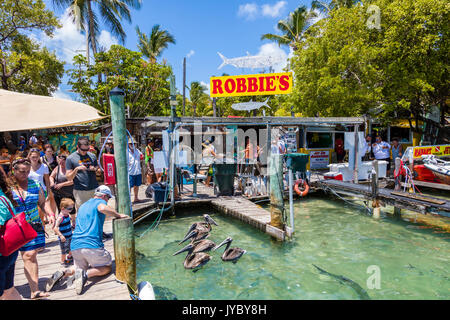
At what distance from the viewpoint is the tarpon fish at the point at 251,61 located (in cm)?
1866

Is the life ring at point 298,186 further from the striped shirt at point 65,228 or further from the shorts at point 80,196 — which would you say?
the striped shirt at point 65,228

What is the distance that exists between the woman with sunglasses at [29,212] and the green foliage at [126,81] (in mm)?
17649

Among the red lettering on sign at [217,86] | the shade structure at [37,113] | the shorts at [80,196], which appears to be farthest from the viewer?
the red lettering on sign at [217,86]

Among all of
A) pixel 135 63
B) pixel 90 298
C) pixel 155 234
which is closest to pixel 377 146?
pixel 155 234

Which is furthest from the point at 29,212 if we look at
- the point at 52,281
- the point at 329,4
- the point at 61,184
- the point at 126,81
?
the point at 329,4

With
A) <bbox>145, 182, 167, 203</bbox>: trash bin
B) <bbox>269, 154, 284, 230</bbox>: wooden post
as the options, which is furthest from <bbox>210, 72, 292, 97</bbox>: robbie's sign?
<bbox>269, 154, 284, 230</bbox>: wooden post

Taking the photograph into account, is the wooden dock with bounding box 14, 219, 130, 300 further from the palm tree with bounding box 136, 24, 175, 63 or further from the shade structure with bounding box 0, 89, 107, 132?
the palm tree with bounding box 136, 24, 175, 63

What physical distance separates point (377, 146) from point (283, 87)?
5.37 m

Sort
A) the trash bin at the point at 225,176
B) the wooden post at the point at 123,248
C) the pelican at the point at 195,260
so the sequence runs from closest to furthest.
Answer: the wooden post at the point at 123,248, the pelican at the point at 195,260, the trash bin at the point at 225,176

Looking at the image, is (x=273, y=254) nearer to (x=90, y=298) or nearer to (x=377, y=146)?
(x=90, y=298)

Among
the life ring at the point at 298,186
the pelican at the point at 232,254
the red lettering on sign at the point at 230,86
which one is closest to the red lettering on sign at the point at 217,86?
the red lettering on sign at the point at 230,86

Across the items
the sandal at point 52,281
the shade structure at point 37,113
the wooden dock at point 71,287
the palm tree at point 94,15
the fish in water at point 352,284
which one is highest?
the palm tree at point 94,15

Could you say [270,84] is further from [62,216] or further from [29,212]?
[29,212]

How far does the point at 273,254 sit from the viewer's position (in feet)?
22.6
